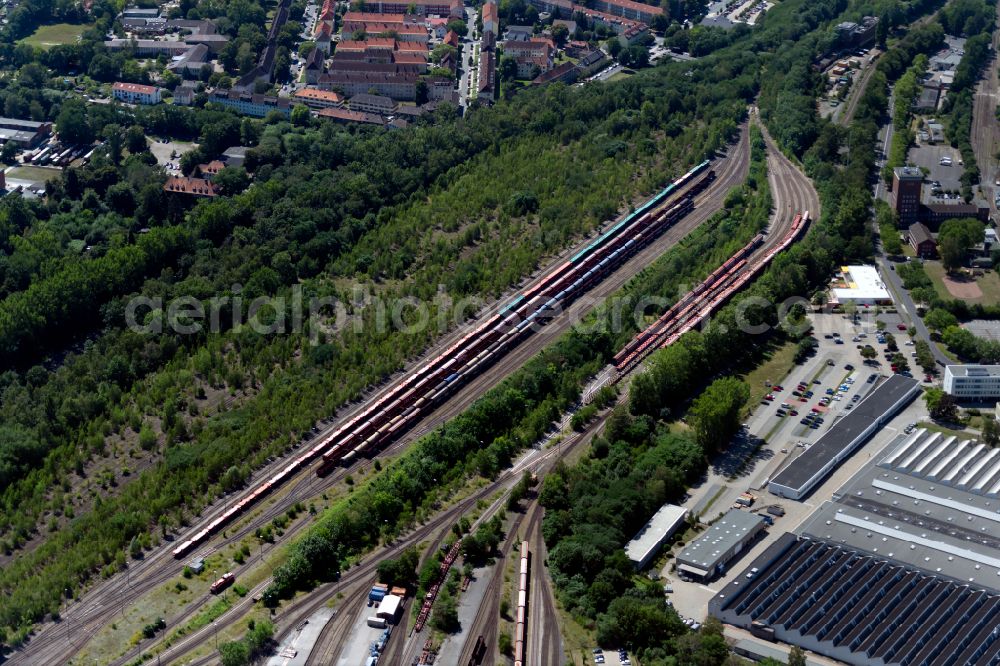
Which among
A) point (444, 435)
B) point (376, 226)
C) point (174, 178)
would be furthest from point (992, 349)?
point (174, 178)

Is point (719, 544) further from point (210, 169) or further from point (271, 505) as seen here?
point (210, 169)

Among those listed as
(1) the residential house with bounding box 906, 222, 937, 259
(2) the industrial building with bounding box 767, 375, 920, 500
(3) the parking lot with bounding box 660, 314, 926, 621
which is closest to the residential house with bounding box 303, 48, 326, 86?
(1) the residential house with bounding box 906, 222, 937, 259

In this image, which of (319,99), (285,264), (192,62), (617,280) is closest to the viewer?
(285,264)

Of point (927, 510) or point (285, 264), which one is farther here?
point (285, 264)

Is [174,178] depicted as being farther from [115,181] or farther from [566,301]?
[566,301]

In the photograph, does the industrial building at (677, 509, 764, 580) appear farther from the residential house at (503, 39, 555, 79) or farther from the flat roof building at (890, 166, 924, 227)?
the residential house at (503, 39, 555, 79)

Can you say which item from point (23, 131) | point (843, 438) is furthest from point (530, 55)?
point (843, 438)
